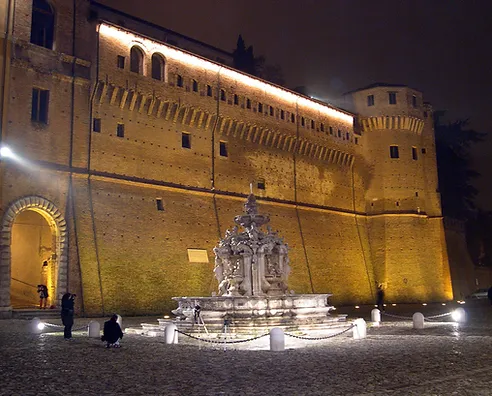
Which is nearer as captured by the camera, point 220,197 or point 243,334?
point 243,334

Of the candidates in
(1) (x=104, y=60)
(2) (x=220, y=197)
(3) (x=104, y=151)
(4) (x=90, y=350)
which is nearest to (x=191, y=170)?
(2) (x=220, y=197)

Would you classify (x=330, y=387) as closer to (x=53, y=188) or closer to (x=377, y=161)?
(x=53, y=188)

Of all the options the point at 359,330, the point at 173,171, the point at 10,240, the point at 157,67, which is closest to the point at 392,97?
the point at 157,67

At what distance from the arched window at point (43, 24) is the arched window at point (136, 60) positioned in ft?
13.1

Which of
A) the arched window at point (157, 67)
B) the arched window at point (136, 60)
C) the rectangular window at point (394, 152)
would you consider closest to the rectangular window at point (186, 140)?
the arched window at point (157, 67)

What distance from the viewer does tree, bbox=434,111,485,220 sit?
1801 inches

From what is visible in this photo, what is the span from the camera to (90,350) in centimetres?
1141

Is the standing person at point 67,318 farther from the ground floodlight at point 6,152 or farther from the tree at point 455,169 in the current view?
the tree at point 455,169

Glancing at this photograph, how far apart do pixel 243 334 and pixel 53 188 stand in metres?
12.0

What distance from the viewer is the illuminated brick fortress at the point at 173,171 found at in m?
22.4

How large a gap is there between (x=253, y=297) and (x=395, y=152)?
84.7ft

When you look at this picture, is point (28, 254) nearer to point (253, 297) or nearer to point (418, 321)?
point (253, 297)

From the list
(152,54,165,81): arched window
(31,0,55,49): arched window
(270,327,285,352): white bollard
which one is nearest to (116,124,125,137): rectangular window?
(152,54,165,81): arched window

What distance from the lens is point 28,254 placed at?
26422 mm
